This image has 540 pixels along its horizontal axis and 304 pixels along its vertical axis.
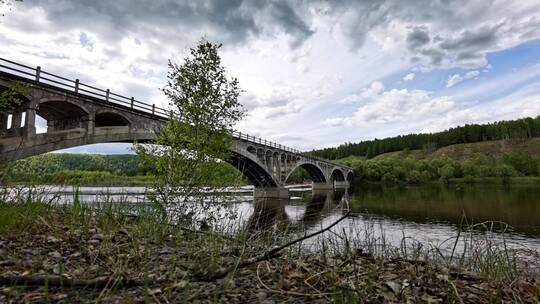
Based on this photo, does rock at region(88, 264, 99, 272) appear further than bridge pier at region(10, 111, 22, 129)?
No

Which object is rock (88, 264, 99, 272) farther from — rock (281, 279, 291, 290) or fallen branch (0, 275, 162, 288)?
rock (281, 279, 291, 290)

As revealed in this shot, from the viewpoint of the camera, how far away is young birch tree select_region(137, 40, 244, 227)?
46.0 ft

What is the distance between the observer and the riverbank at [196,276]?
249 centimetres

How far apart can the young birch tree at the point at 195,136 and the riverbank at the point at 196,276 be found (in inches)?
363

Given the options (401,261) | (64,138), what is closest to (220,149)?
(401,261)

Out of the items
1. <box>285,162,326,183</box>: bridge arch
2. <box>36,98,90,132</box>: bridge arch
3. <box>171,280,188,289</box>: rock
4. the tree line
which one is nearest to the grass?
the tree line

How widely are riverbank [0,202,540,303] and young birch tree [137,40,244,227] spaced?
9.22 m

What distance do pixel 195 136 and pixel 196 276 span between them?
12433 mm

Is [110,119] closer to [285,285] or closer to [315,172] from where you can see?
[285,285]

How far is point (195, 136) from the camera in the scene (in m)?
14.8

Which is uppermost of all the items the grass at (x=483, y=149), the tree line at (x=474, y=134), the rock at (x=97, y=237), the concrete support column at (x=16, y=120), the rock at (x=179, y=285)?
the tree line at (x=474, y=134)

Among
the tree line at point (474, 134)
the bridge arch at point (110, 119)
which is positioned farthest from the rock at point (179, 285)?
the tree line at point (474, 134)

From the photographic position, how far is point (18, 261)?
3.09m

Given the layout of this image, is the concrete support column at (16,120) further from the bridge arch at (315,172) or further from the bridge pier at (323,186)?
the bridge pier at (323,186)
